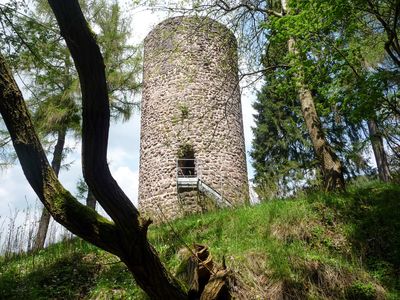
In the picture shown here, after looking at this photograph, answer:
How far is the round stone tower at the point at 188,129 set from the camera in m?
10.9

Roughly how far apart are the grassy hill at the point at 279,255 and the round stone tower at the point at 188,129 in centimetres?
442

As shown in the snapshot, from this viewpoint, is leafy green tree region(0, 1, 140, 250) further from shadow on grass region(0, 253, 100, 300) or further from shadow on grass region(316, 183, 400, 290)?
shadow on grass region(316, 183, 400, 290)

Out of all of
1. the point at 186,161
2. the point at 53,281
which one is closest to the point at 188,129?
the point at 186,161

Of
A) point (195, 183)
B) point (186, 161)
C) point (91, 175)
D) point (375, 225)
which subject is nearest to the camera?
point (91, 175)

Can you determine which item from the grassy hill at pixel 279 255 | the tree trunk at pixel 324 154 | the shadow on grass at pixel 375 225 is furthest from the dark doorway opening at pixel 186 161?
the shadow on grass at pixel 375 225

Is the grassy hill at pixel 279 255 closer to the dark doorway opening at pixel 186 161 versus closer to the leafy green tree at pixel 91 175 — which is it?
the leafy green tree at pixel 91 175

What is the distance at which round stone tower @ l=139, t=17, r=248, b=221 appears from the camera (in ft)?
35.6

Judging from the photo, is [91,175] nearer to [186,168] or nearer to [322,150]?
[322,150]

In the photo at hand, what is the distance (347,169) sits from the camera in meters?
13.3

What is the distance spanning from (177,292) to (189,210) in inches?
274

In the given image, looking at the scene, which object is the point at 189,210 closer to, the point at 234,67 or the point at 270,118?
the point at 234,67

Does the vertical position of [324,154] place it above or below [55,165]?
below

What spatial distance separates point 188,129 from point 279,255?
7.39 meters

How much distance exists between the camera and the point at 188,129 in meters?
11.6
